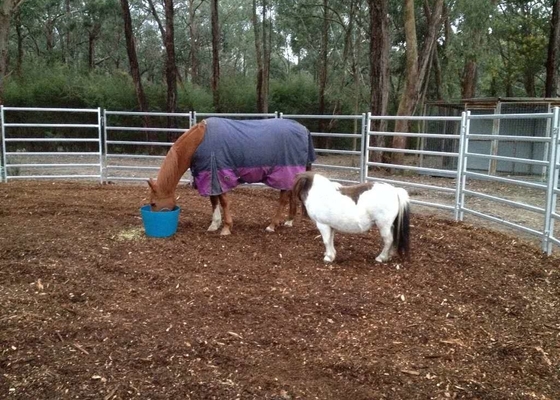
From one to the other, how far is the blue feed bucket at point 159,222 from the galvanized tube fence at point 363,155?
323cm

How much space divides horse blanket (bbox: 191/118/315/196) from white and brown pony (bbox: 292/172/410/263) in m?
1.09

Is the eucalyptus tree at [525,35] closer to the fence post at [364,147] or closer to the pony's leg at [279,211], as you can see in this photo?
the fence post at [364,147]

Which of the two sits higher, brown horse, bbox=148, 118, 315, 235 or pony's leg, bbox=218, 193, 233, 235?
brown horse, bbox=148, 118, 315, 235

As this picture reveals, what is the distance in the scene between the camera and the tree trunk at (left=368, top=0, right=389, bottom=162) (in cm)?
1052

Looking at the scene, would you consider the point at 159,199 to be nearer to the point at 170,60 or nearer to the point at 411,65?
the point at 411,65

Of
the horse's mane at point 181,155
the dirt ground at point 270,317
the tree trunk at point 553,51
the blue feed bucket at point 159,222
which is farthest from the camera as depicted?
the tree trunk at point 553,51

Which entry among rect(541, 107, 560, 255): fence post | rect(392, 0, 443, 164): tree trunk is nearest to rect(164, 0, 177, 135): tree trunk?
rect(392, 0, 443, 164): tree trunk

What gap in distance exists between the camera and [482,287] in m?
3.74

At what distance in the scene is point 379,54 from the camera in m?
10.7

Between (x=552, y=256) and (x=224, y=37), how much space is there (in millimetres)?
30773

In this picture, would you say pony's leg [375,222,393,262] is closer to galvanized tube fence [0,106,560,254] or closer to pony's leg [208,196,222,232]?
galvanized tube fence [0,106,560,254]

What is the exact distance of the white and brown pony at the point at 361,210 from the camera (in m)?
4.03

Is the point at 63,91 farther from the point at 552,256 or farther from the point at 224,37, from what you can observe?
the point at 224,37

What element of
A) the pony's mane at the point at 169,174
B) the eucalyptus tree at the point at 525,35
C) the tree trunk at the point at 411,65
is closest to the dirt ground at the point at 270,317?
the pony's mane at the point at 169,174
